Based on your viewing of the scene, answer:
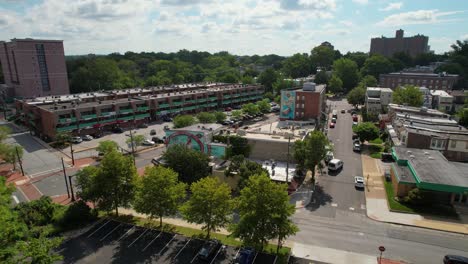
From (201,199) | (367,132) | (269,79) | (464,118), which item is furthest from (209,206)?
(269,79)

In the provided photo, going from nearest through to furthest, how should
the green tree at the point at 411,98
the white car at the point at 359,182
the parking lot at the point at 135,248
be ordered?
the parking lot at the point at 135,248
the white car at the point at 359,182
the green tree at the point at 411,98

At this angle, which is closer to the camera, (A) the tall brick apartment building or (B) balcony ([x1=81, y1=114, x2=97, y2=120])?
(B) balcony ([x1=81, y1=114, x2=97, y2=120])

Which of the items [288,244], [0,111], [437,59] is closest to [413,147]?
[288,244]

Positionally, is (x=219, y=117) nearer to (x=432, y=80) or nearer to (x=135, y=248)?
(x=135, y=248)

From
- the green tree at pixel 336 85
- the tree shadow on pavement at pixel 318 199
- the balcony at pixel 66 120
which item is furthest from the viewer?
the green tree at pixel 336 85

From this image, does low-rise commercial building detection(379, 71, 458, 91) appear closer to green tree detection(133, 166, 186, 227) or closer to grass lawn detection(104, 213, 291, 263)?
grass lawn detection(104, 213, 291, 263)

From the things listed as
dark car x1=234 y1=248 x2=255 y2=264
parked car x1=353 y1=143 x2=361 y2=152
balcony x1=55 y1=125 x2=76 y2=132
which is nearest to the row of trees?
dark car x1=234 y1=248 x2=255 y2=264

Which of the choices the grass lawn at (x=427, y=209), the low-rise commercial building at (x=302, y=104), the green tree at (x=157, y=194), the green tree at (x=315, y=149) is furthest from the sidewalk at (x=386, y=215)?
the low-rise commercial building at (x=302, y=104)

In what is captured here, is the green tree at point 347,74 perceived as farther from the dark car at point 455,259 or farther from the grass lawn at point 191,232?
the grass lawn at point 191,232
